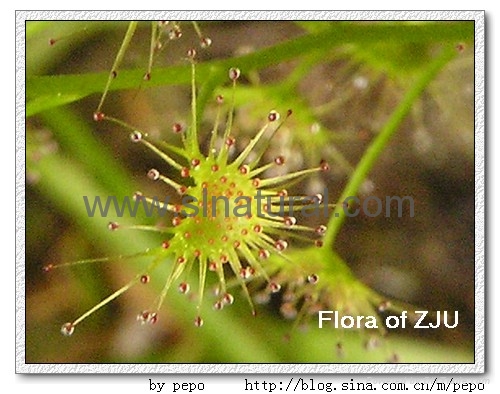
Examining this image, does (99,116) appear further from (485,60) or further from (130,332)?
(130,332)

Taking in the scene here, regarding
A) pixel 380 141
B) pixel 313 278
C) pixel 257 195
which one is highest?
pixel 380 141

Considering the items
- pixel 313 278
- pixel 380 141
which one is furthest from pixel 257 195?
pixel 380 141

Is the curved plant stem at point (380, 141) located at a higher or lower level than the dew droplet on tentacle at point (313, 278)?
higher

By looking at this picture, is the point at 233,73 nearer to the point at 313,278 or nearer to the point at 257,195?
the point at 257,195

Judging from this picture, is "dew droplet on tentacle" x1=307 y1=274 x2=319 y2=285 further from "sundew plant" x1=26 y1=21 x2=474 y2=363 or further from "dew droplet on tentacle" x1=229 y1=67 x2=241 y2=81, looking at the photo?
"dew droplet on tentacle" x1=229 y1=67 x2=241 y2=81

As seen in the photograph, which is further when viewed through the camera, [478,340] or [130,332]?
[130,332]

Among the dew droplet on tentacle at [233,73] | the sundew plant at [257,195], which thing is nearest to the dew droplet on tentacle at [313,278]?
the sundew plant at [257,195]

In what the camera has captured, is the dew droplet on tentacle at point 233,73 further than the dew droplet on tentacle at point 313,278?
No

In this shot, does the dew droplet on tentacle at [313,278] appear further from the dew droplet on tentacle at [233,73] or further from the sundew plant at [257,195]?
the dew droplet on tentacle at [233,73]
